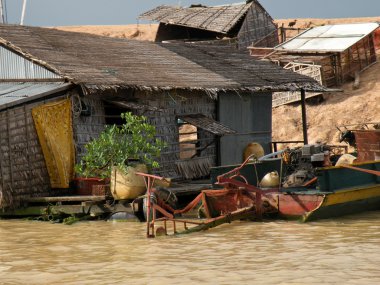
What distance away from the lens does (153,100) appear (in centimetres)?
1827

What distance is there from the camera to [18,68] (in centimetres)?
1778

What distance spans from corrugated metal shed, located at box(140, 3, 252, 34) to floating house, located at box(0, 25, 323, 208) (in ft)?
33.7

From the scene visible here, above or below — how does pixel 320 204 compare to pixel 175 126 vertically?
below

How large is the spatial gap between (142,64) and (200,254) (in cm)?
913

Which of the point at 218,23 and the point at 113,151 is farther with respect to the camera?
the point at 218,23

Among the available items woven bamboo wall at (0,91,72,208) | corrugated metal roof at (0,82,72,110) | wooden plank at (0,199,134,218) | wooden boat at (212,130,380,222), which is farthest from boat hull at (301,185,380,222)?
corrugated metal roof at (0,82,72,110)

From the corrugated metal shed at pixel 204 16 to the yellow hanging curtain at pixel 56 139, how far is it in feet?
58.6

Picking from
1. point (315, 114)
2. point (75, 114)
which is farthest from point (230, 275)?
point (315, 114)

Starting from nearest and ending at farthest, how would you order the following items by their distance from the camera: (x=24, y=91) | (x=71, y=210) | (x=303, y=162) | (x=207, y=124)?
(x=71, y=210)
(x=303, y=162)
(x=24, y=91)
(x=207, y=124)

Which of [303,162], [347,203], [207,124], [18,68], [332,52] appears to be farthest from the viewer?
[332,52]

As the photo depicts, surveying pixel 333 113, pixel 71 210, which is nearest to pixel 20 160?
pixel 71 210

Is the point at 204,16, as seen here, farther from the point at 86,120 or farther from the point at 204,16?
the point at 86,120

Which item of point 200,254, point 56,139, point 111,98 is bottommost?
point 200,254

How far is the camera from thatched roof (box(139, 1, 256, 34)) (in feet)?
111
